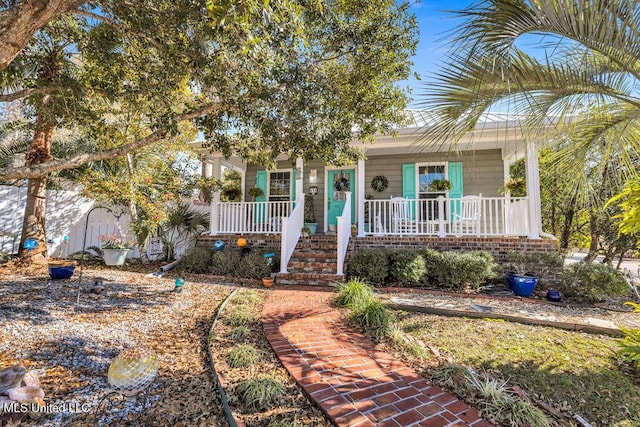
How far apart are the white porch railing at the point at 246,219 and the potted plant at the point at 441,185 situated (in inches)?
175

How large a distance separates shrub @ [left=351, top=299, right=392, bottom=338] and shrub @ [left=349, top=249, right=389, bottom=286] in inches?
89.2

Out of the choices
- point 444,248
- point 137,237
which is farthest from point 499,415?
point 137,237

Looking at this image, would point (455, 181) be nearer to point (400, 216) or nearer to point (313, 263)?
point (400, 216)

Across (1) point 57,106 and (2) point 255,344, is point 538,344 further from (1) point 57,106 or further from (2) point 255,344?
(1) point 57,106

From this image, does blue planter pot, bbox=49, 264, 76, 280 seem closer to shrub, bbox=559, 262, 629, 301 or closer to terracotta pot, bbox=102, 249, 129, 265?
terracotta pot, bbox=102, 249, 129, 265

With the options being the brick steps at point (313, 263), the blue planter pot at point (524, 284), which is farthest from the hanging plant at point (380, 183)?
the blue planter pot at point (524, 284)

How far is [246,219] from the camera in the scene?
8.96 m

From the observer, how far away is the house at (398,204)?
7.23 m

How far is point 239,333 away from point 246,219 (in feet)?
18.3

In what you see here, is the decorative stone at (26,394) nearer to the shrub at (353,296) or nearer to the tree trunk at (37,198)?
the shrub at (353,296)

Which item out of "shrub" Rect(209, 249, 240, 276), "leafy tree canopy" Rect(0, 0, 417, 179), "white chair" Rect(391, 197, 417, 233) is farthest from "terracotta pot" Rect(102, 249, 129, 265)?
"white chair" Rect(391, 197, 417, 233)

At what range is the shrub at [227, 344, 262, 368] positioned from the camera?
2954 millimetres

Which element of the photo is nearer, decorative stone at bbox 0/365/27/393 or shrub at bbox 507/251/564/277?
decorative stone at bbox 0/365/27/393

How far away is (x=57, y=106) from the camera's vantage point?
5211mm
